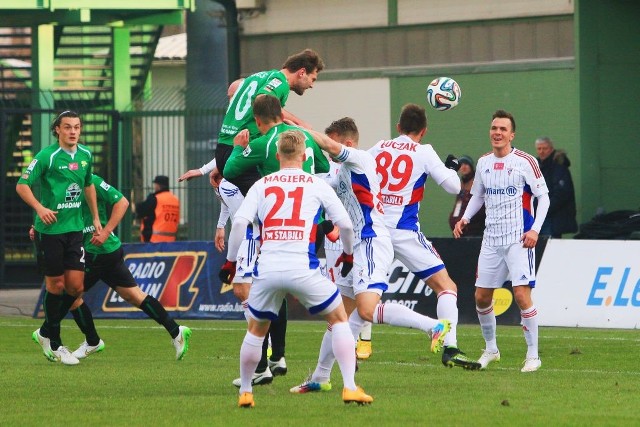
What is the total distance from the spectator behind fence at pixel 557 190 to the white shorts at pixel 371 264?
10739mm

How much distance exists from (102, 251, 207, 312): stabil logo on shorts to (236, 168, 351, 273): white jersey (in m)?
10.8

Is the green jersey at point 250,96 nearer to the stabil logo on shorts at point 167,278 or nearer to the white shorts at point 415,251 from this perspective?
the white shorts at point 415,251

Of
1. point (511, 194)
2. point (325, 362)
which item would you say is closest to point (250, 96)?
point (325, 362)

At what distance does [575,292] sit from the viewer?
18688mm

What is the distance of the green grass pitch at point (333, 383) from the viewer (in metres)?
9.74

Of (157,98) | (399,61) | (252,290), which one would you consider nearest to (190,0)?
(157,98)

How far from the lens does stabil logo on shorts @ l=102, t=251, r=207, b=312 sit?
20.8m

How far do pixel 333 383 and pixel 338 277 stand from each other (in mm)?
1169

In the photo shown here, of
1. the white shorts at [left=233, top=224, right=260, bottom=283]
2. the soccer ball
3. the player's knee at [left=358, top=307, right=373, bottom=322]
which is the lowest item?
the player's knee at [left=358, top=307, right=373, bottom=322]

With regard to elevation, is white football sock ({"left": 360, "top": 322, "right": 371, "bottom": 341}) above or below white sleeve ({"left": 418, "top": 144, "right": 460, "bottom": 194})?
below

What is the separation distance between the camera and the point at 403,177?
1280cm

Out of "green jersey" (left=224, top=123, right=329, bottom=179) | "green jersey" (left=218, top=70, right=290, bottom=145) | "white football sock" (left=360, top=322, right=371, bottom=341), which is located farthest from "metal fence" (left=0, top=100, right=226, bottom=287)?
"green jersey" (left=224, top=123, right=329, bottom=179)

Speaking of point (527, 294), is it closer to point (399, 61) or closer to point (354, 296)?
point (354, 296)

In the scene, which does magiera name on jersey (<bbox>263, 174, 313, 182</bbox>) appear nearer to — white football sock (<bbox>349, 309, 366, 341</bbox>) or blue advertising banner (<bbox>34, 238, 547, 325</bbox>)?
white football sock (<bbox>349, 309, 366, 341</bbox>)
